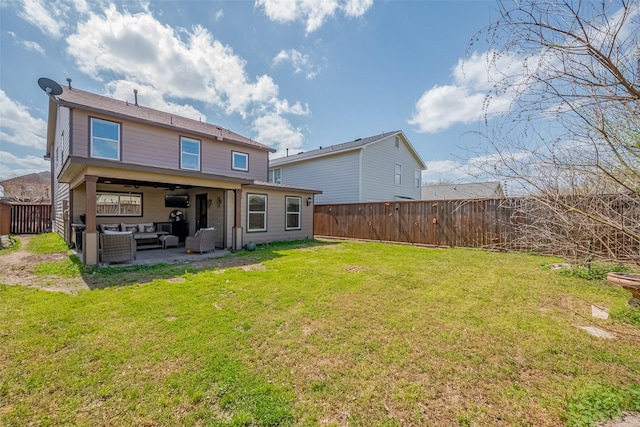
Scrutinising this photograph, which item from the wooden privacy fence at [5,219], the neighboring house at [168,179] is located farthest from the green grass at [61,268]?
the wooden privacy fence at [5,219]

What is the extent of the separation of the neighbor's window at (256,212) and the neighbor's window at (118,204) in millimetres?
5022

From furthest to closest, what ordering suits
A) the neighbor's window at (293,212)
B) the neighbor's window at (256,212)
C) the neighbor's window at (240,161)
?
the neighbor's window at (240,161), the neighbor's window at (293,212), the neighbor's window at (256,212)

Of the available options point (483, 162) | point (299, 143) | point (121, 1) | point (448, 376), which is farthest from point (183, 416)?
point (299, 143)

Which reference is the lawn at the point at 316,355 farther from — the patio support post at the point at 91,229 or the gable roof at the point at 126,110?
the gable roof at the point at 126,110

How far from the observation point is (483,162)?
109 inches

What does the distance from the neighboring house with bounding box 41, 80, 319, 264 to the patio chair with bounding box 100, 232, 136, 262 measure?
1.57 metres

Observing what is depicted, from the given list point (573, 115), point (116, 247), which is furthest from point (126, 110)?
point (573, 115)

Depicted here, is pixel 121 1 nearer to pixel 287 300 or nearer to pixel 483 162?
pixel 287 300

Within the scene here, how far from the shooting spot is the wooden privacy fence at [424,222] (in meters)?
9.34

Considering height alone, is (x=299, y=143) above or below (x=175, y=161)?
above

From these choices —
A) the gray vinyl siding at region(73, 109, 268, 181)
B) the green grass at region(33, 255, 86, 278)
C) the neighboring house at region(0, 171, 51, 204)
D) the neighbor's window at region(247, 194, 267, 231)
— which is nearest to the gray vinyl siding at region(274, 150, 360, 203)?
the gray vinyl siding at region(73, 109, 268, 181)

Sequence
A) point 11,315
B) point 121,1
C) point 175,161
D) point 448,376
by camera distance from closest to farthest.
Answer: point 448,376, point 11,315, point 121,1, point 175,161

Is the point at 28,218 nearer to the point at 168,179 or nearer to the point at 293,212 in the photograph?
the point at 168,179

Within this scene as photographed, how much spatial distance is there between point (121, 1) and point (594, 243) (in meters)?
11.5
